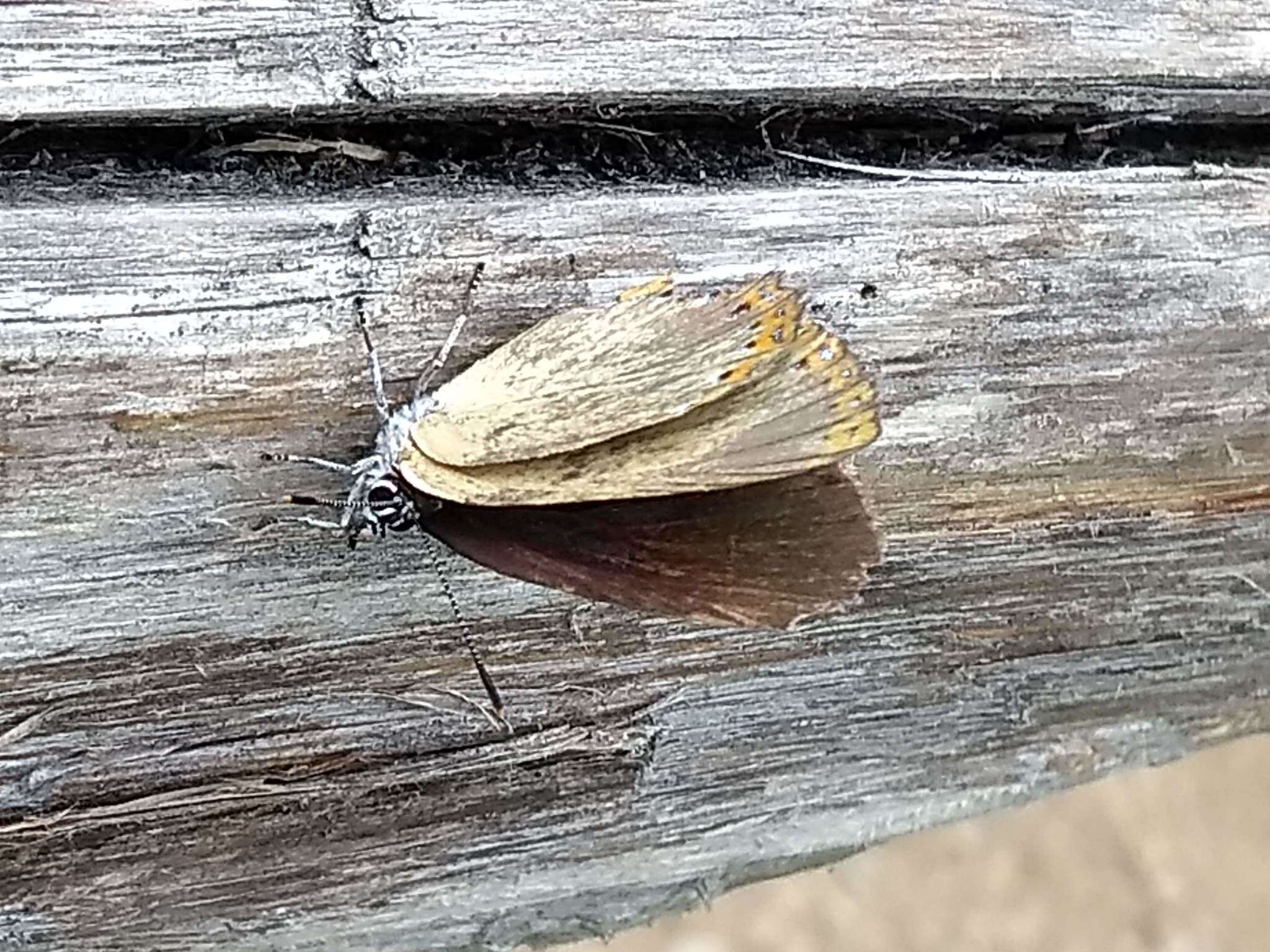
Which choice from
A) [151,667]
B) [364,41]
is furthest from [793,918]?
[364,41]

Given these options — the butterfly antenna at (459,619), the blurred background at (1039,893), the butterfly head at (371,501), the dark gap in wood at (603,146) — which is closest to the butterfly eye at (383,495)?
the butterfly head at (371,501)

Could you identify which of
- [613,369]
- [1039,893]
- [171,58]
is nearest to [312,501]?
[613,369]

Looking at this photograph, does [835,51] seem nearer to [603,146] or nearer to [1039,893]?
[603,146]

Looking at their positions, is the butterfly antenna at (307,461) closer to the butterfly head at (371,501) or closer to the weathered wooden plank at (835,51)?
the butterfly head at (371,501)

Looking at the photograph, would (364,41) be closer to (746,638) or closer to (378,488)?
(378,488)

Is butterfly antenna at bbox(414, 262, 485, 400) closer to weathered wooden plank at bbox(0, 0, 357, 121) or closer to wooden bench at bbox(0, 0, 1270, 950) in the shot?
wooden bench at bbox(0, 0, 1270, 950)

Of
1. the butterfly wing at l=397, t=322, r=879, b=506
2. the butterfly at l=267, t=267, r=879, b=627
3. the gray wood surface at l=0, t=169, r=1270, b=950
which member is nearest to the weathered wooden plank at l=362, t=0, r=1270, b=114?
the gray wood surface at l=0, t=169, r=1270, b=950
